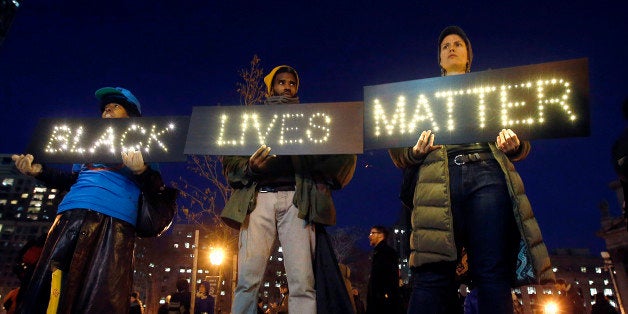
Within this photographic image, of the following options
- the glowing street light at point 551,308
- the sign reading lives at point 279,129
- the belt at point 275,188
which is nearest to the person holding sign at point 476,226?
the sign reading lives at point 279,129

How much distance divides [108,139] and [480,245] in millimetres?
3369

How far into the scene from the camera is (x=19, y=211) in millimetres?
122125

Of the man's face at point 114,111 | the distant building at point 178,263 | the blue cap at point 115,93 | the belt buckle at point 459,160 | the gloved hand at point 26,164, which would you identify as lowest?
the distant building at point 178,263

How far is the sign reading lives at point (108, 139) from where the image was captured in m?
3.63

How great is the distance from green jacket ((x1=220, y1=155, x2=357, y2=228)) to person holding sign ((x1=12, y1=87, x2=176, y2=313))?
83 cm

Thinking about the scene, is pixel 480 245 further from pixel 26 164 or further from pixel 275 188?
pixel 26 164

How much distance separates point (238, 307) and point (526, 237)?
2013 millimetres

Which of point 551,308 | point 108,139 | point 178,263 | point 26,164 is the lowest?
point 178,263

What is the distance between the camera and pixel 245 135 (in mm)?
3459

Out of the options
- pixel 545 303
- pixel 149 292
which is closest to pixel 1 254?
pixel 149 292

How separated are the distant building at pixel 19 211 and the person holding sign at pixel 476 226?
13164 centimetres

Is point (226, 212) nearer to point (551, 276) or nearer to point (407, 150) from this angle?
point (407, 150)

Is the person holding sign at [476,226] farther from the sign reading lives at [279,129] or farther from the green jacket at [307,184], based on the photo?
the green jacket at [307,184]

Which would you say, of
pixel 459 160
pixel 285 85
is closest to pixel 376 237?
Result: pixel 285 85
